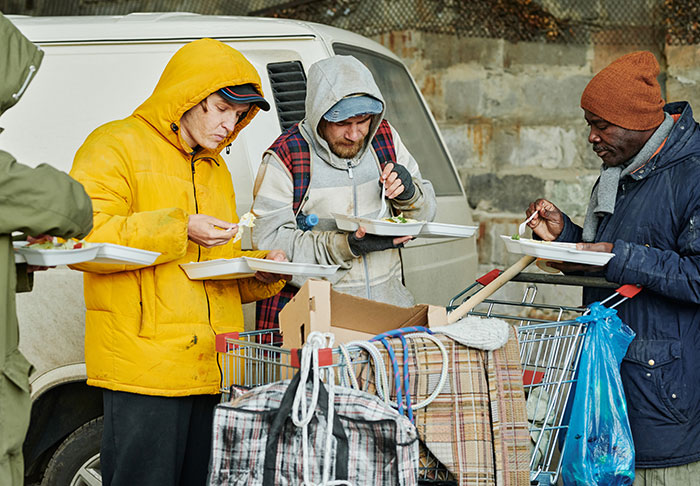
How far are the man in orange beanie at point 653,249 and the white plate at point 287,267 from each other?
953 mm

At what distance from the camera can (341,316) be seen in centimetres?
319

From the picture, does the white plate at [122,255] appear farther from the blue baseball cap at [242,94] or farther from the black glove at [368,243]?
the black glove at [368,243]

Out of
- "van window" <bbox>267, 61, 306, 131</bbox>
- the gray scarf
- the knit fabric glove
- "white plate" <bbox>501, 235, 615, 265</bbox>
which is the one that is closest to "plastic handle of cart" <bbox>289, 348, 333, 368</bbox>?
the knit fabric glove

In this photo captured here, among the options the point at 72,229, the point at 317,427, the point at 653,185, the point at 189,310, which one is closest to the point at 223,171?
the point at 189,310

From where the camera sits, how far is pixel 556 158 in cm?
738

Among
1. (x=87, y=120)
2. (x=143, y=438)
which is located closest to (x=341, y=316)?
(x=143, y=438)

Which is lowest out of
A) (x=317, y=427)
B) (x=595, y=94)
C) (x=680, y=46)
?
(x=317, y=427)

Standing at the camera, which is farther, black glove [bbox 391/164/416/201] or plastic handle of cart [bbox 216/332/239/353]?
black glove [bbox 391/164/416/201]

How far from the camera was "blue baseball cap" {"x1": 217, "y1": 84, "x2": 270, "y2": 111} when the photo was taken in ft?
11.4

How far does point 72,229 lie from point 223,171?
3.91 feet

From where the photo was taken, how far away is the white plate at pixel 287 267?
3.23 m

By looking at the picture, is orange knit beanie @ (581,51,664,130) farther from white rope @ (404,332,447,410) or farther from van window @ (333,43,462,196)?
van window @ (333,43,462,196)

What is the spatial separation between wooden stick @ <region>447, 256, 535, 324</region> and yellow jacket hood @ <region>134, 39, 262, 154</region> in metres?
1.15

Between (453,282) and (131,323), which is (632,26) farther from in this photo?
(131,323)
